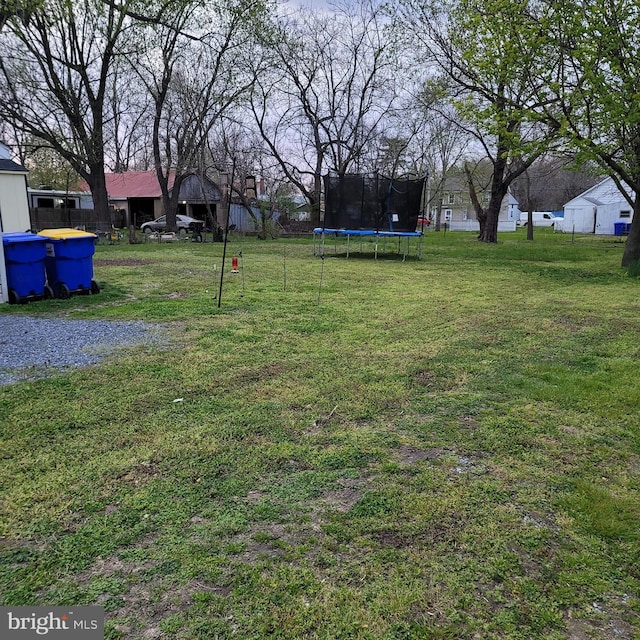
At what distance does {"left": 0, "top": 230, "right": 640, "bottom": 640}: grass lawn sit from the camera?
1755 mm

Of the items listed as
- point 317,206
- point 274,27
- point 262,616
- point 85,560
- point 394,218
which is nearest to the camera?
point 262,616

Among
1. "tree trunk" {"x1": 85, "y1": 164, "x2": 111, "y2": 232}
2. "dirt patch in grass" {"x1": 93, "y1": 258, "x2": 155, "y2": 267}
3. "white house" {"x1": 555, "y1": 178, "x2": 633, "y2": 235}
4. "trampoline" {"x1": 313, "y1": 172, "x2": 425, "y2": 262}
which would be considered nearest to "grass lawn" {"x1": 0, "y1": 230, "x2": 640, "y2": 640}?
"dirt patch in grass" {"x1": 93, "y1": 258, "x2": 155, "y2": 267}

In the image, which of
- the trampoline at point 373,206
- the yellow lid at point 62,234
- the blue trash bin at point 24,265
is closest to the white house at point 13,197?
the trampoline at point 373,206

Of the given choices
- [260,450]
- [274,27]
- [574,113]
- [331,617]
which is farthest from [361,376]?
[274,27]

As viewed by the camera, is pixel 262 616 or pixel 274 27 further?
pixel 274 27

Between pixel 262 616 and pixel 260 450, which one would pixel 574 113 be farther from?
pixel 262 616

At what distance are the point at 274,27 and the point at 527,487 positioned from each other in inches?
931

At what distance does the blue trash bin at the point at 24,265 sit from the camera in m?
6.77

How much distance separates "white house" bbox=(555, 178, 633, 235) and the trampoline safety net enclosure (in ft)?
80.9

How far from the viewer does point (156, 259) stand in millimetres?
14086

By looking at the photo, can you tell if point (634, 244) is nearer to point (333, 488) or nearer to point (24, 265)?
point (333, 488)

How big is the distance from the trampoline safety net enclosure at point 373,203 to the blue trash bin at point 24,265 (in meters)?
9.90

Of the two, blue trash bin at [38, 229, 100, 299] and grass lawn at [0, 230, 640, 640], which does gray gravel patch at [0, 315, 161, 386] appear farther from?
blue trash bin at [38, 229, 100, 299]

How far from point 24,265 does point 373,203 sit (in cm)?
1062
